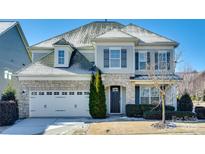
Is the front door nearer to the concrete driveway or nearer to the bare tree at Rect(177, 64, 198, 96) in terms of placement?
the concrete driveway

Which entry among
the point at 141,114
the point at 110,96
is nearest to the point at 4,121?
the point at 110,96

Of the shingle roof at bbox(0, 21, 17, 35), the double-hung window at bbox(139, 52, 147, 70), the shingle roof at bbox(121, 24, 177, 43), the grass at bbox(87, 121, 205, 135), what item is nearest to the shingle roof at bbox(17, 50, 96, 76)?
the double-hung window at bbox(139, 52, 147, 70)

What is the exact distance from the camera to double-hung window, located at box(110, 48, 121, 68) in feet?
53.0

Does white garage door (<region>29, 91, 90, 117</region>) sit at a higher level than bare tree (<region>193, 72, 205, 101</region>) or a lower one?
lower

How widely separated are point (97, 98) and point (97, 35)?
654cm

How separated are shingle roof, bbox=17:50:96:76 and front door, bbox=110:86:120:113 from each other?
223 cm

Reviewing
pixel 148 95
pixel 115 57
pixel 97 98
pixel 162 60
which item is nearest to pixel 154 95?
pixel 148 95

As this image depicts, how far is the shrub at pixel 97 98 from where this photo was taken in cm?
1470

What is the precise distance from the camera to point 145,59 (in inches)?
667

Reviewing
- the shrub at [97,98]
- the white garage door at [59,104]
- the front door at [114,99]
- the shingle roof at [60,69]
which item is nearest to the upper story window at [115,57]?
the shingle roof at [60,69]

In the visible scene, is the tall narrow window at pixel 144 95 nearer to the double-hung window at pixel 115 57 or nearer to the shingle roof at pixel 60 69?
the double-hung window at pixel 115 57

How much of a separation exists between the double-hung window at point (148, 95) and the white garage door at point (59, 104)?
415cm
